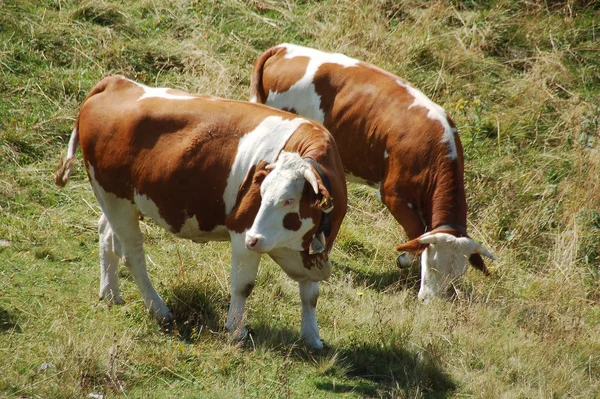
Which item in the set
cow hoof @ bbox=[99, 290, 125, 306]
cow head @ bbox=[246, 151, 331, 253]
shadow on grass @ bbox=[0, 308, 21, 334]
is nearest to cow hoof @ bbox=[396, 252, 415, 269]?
Result: cow head @ bbox=[246, 151, 331, 253]

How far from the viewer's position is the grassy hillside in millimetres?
6277

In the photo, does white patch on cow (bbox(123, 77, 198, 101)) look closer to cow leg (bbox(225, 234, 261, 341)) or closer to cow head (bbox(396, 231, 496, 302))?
cow leg (bbox(225, 234, 261, 341))

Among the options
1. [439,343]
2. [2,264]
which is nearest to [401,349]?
[439,343]

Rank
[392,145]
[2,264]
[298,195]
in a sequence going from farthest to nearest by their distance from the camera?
[392,145]
[2,264]
[298,195]

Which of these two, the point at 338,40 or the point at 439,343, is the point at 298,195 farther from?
the point at 338,40

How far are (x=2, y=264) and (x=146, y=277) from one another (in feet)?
5.44

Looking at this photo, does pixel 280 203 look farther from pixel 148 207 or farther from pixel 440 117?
pixel 440 117

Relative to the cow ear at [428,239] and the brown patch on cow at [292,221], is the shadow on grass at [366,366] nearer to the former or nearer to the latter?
the brown patch on cow at [292,221]

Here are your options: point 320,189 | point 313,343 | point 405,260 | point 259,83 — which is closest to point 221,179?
point 320,189

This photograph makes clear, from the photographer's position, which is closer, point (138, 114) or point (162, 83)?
point (138, 114)

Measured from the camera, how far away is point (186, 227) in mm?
6613

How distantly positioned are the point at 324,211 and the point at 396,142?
8.07ft

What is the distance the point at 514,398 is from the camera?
6105mm

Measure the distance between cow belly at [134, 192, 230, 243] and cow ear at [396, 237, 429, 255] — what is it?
1737 mm
